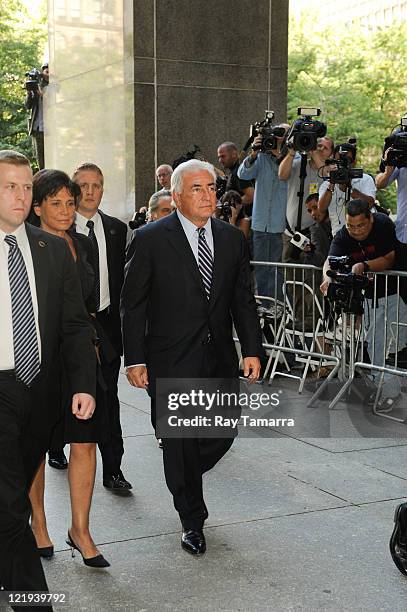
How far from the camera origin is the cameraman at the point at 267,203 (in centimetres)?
997

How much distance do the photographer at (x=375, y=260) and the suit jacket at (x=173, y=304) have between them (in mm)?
3270

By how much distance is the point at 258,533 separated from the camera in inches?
203

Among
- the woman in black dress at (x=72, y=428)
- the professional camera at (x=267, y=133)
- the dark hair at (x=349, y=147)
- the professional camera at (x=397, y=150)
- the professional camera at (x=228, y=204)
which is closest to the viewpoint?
the woman in black dress at (x=72, y=428)

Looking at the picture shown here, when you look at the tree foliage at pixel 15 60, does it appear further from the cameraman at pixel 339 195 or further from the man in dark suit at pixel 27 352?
the man in dark suit at pixel 27 352

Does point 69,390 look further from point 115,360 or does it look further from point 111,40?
point 111,40

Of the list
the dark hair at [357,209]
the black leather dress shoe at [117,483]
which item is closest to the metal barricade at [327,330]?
the dark hair at [357,209]

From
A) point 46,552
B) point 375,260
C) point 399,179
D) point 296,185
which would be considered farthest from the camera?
point 296,185

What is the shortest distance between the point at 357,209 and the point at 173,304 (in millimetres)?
3621

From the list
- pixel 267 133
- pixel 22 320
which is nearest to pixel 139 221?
pixel 267 133

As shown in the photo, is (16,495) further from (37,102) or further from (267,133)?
(37,102)

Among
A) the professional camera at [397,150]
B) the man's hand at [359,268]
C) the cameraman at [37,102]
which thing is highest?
the cameraman at [37,102]

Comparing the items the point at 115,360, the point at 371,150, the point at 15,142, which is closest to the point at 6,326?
the point at 115,360

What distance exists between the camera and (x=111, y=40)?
516 inches

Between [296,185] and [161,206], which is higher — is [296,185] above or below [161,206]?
above
